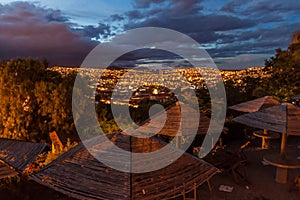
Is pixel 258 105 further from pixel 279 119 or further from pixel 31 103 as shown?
pixel 31 103

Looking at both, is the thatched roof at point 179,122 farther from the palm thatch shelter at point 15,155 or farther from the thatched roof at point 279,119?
the palm thatch shelter at point 15,155

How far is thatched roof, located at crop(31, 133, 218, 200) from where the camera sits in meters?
4.11

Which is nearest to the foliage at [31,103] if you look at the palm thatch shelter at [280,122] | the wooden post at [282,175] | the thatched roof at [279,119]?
the palm thatch shelter at [280,122]

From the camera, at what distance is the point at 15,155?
5445 mm

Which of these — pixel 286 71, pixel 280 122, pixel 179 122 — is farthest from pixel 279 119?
pixel 286 71

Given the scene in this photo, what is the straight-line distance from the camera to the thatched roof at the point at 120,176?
4.11m

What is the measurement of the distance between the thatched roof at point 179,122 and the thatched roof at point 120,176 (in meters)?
3.48

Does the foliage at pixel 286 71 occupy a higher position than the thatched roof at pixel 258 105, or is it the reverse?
the foliage at pixel 286 71

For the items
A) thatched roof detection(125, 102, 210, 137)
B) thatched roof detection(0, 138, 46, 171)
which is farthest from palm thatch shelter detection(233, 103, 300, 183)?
thatched roof detection(0, 138, 46, 171)

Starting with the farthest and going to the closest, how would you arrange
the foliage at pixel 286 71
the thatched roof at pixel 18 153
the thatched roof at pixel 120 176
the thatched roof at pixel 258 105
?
the foliage at pixel 286 71 < the thatched roof at pixel 258 105 < the thatched roof at pixel 18 153 < the thatched roof at pixel 120 176

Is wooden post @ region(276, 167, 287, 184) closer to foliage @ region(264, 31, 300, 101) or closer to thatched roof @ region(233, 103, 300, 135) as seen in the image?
thatched roof @ region(233, 103, 300, 135)

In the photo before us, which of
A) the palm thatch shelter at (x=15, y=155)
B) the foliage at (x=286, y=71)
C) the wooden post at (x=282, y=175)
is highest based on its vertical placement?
the foliage at (x=286, y=71)

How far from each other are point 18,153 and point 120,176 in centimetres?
246

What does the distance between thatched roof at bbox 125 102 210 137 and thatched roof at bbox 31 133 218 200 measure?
11.4ft
